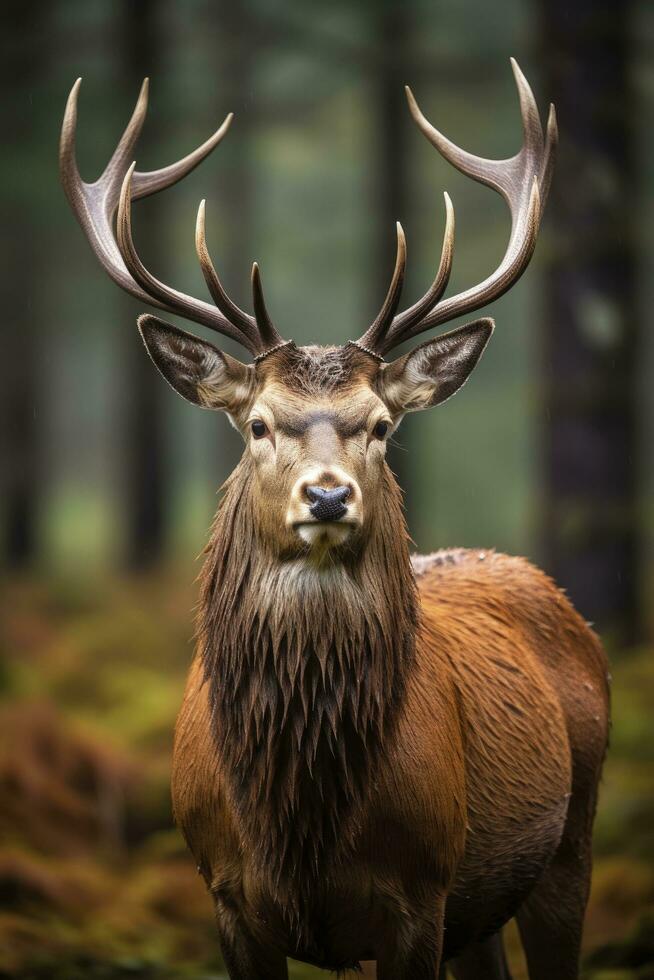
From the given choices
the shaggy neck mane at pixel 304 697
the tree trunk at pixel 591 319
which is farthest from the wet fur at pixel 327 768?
the tree trunk at pixel 591 319

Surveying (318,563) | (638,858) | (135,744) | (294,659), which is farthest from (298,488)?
(135,744)

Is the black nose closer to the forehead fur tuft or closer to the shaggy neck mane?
the shaggy neck mane

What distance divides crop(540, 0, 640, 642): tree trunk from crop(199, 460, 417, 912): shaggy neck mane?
17.3ft

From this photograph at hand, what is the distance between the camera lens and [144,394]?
15.1 m

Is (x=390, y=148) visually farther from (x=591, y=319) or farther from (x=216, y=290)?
(x=216, y=290)

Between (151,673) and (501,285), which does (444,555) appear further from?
(151,673)

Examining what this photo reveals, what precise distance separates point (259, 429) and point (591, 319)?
550 cm

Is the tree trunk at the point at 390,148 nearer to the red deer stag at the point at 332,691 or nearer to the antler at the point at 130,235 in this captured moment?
the antler at the point at 130,235

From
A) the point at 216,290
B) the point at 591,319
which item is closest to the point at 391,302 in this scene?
the point at 216,290

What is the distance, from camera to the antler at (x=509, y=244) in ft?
14.8

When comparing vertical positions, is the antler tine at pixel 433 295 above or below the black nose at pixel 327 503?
above

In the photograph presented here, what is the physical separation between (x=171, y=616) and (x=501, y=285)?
856 cm

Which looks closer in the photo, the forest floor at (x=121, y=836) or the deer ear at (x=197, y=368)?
the deer ear at (x=197, y=368)

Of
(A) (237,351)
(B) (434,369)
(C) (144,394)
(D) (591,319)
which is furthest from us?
(A) (237,351)
